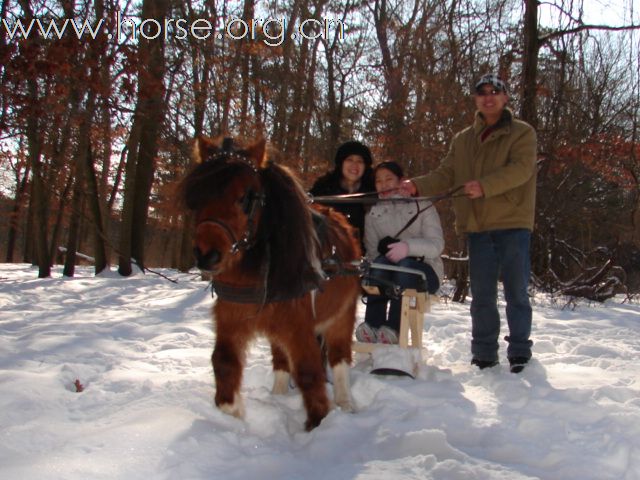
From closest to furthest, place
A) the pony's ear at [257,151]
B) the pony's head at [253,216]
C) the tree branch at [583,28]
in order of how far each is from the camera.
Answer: the pony's head at [253,216] → the pony's ear at [257,151] → the tree branch at [583,28]

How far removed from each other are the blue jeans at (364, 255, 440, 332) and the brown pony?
47.5 inches

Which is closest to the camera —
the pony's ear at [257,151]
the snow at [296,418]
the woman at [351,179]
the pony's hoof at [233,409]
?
the snow at [296,418]

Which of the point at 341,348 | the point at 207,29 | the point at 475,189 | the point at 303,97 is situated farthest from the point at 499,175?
the point at 303,97

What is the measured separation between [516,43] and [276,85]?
958 centimetres

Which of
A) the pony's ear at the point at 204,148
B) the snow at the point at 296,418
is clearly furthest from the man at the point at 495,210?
the pony's ear at the point at 204,148

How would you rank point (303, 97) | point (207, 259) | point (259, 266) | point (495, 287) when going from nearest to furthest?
point (207, 259)
point (259, 266)
point (495, 287)
point (303, 97)

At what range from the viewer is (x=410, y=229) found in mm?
4402

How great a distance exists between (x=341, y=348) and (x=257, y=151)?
63.5 inches

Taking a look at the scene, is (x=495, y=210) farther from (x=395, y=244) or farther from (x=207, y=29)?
(x=207, y=29)

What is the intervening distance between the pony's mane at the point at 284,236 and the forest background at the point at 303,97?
37cm

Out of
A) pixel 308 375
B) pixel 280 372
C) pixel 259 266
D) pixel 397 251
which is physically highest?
pixel 397 251

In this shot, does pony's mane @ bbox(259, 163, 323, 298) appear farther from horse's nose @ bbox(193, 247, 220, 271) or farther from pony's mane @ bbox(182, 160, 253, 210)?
horse's nose @ bbox(193, 247, 220, 271)

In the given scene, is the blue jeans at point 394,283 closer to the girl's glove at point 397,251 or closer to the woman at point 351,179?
the girl's glove at point 397,251

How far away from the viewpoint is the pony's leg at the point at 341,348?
348 cm
